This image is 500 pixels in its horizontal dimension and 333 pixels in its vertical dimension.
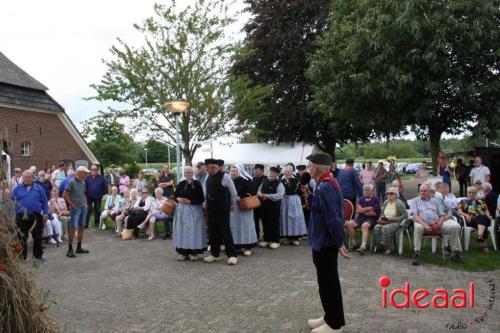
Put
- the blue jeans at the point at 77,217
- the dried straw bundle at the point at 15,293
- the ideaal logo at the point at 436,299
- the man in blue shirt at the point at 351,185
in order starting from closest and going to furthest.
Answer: the dried straw bundle at the point at 15,293 → the ideaal logo at the point at 436,299 → the blue jeans at the point at 77,217 → the man in blue shirt at the point at 351,185

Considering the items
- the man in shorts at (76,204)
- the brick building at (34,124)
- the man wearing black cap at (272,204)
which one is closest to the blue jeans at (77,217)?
the man in shorts at (76,204)

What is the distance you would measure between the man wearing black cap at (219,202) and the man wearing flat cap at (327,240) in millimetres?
3714

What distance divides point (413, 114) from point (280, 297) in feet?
30.9

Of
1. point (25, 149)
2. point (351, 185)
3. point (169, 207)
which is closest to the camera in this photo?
point (169, 207)

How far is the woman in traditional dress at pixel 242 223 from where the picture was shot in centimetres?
923

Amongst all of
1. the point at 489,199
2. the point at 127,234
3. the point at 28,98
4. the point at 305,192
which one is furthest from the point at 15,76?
the point at 489,199

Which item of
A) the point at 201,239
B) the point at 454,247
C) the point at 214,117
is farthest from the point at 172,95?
the point at 454,247

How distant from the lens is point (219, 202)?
334 inches

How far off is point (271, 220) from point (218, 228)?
69.8 inches

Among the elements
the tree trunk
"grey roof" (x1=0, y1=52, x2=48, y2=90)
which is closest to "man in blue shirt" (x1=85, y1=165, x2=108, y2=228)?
the tree trunk

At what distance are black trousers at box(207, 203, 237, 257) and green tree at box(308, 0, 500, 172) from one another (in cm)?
731

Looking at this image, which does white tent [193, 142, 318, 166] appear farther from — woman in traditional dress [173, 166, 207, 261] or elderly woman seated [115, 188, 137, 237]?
woman in traditional dress [173, 166, 207, 261]

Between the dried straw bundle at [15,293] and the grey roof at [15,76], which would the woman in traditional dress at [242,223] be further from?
the grey roof at [15,76]

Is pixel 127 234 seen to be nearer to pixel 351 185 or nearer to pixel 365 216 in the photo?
pixel 351 185
